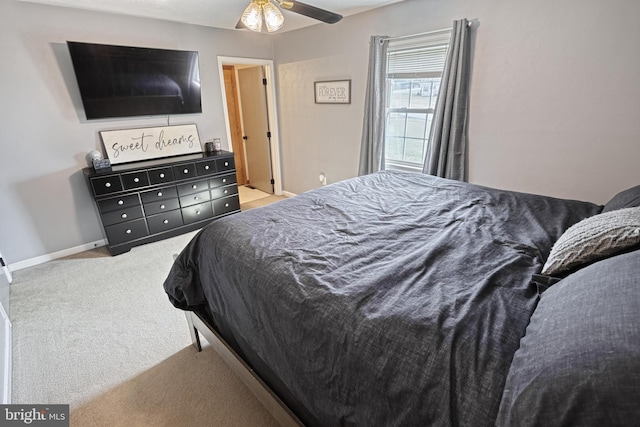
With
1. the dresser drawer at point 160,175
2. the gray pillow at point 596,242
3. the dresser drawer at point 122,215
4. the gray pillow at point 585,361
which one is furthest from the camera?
the dresser drawer at point 160,175

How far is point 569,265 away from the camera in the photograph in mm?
981

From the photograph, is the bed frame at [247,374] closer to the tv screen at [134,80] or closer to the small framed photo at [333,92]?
the tv screen at [134,80]

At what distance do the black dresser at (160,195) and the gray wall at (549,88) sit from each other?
2.37 meters

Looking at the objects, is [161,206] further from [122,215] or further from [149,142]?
[149,142]

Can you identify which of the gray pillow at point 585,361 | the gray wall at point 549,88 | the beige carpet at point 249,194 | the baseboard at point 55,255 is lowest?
the baseboard at point 55,255

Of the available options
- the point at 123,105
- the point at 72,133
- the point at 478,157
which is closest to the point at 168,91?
the point at 123,105

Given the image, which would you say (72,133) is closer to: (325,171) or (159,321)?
(159,321)

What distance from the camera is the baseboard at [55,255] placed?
118 inches

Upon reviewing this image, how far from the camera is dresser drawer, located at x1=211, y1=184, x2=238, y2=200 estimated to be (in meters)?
3.83

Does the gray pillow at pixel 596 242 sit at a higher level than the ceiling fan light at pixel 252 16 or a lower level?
lower

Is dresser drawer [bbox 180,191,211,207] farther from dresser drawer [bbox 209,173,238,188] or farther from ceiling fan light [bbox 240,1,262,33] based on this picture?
ceiling fan light [bbox 240,1,262,33]

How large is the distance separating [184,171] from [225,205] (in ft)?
2.33

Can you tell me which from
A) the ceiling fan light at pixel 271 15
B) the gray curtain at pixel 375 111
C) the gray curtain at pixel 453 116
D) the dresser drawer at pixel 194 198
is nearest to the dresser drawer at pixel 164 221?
the dresser drawer at pixel 194 198

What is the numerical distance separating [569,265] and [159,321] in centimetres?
246
